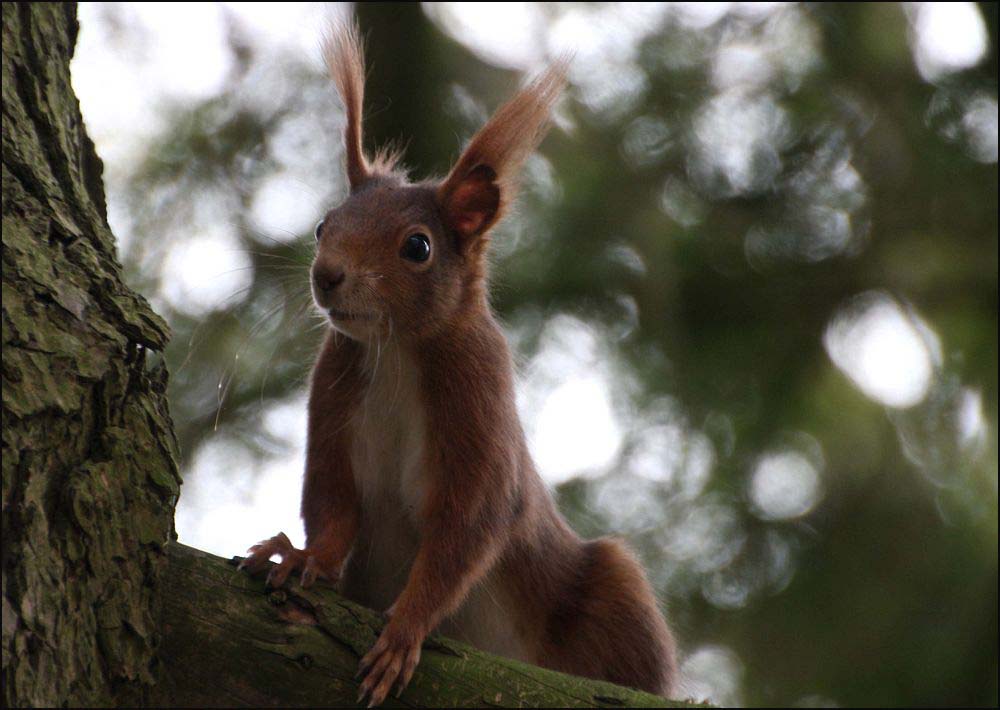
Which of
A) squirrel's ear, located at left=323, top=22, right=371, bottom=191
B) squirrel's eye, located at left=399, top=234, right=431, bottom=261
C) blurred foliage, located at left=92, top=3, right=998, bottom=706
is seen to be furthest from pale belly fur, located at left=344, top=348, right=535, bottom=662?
blurred foliage, located at left=92, top=3, right=998, bottom=706

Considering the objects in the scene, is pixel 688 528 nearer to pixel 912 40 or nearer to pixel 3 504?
pixel 912 40

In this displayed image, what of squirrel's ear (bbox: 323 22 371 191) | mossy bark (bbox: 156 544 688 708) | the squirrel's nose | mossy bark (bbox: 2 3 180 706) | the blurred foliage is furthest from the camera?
the blurred foliage

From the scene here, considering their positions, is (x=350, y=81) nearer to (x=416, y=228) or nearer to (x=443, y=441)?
(x=416, y=228)

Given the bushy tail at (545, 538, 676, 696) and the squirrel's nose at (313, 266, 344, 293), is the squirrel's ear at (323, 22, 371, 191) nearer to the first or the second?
the squirrel's nose at (313, 266, 344, 293)

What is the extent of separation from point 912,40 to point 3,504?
15.3 feet

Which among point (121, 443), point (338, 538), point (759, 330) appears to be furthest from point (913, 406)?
point (121, 443)

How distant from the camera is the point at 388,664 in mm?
2352

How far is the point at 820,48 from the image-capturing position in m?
5.39

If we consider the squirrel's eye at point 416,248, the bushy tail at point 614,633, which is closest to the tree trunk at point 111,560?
the squirrel's eye at point 416,248

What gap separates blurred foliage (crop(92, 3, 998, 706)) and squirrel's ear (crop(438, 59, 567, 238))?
1.60 metres

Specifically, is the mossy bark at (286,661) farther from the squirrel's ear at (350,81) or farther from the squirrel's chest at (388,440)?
the squirrel's ear at (350,81)

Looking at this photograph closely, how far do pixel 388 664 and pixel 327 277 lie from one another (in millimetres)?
1142

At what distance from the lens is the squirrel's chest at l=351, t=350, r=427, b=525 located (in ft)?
10.8

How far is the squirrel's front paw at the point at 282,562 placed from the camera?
2.39m
